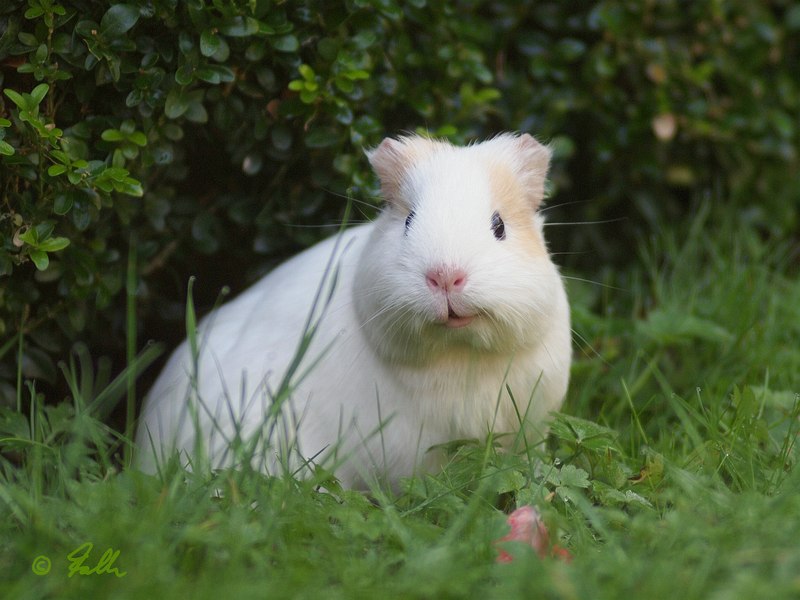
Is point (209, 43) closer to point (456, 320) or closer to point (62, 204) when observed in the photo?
point (62, 204)

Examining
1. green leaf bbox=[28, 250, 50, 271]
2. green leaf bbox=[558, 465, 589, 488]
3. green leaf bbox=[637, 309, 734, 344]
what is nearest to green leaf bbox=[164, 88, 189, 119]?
green leaf bbox=[28, 250, 50, 271]

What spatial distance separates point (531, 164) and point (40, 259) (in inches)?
72.0

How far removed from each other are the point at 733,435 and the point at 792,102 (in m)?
2.89

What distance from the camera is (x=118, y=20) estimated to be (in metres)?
3.40

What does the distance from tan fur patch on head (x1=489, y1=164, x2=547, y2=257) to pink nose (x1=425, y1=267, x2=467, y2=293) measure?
0.38 metres

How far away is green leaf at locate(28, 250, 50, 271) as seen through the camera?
3473 mm

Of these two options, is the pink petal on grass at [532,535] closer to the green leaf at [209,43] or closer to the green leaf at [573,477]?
the green leaf at [573,477]

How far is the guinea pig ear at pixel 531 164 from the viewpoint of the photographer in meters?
3.57

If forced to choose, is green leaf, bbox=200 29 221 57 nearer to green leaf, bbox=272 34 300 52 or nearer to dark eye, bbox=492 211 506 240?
green leaf, bbox=272 34 300 52

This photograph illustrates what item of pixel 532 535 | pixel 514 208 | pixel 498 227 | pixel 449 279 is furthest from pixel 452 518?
pixel 514 208

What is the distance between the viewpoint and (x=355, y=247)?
3.92m

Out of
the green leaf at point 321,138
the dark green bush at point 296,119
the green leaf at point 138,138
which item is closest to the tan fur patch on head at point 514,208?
the dark green bush at point 296,119

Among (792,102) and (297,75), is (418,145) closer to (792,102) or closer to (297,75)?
(297,75)

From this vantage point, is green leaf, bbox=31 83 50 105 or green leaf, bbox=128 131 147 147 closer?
green leaf, bbox=31 83 50 105
